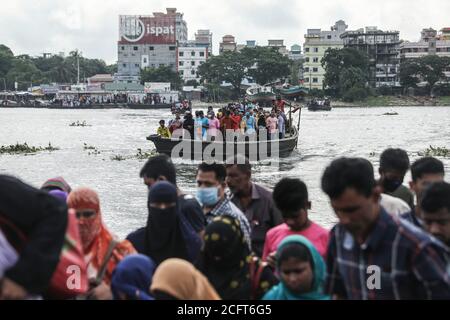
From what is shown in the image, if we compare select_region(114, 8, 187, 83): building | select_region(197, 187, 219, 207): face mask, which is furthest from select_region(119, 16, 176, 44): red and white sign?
select_region(197, 187, 219, 207): face mask

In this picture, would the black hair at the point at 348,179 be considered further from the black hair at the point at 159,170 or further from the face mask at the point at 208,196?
the black hair at the point at 159,170

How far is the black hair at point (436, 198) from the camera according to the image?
3.46 meters

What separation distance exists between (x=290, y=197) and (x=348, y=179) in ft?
4.83

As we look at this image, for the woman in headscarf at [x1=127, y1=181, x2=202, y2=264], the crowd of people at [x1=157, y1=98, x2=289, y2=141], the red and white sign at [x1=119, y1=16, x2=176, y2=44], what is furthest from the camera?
the red and white sign at [x1=119, y1=16, x2=176, y2=44]

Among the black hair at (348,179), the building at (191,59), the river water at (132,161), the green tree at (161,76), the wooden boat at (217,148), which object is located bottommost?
the river water at (132,161)

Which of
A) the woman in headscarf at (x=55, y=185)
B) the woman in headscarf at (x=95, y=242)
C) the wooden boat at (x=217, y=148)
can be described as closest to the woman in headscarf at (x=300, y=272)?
the woman in headscarf at (x=95, y=242)

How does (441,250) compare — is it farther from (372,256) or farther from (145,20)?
(145,20)

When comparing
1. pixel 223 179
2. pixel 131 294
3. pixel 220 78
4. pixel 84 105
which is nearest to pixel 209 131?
pixel 223 179

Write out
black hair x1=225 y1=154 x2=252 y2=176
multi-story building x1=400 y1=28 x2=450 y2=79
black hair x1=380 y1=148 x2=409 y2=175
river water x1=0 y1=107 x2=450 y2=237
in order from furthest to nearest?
multi-story building x1=400 y1=28 x2=450 y2=79 < river water x1=0 y1=107 x2=450 y2=237 < black hair x1=225 y1=154 x2=252 y2=176 < black hair x1=380 y1=148 x2=409 y2=175

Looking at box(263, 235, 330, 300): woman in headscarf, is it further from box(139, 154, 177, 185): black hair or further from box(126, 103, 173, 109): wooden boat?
box(126, 103, 173, 109): wooden boat

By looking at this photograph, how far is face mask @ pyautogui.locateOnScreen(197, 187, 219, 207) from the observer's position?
5.12 metres

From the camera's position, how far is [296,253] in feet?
10.9

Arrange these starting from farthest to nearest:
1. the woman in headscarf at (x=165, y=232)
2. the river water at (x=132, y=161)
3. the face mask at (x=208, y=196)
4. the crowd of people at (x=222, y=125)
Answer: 1. the crowd of people at (x=222, y=125)
2. the river water at (x=132, y=161)
3. the face mask at (x=208, y=196)
4. the woman in headscarf at (x=165, y=232)

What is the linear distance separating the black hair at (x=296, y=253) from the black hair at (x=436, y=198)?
0.75 metres
